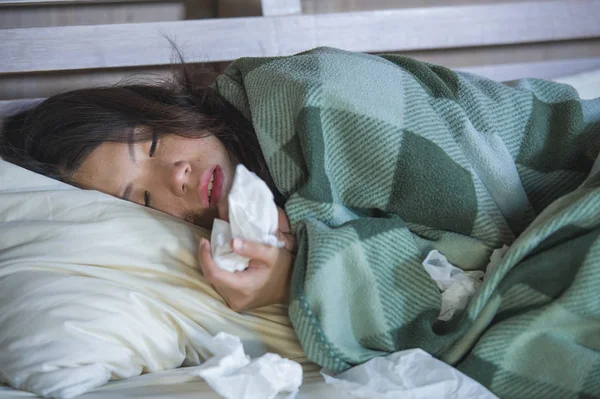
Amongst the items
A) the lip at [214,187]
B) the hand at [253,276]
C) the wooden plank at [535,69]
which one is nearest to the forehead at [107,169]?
the lip at [214,187]

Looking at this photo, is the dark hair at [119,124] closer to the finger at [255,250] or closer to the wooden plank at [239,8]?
the finger at [255,250]

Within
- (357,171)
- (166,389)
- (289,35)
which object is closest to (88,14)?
(289,35)

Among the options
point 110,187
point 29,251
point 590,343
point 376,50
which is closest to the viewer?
point 590,343

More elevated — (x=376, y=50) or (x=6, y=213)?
(x=376, y=50)

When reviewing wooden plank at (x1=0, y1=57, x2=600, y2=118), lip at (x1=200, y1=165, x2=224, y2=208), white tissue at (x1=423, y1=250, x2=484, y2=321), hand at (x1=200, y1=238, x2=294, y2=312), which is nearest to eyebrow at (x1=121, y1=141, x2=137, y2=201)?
lip at (x1=200, y1=165, x2=224, y2=208)

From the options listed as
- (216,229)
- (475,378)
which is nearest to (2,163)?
(216,229)

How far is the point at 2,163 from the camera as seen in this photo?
3.67ft

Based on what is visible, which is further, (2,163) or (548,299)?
(2,163)

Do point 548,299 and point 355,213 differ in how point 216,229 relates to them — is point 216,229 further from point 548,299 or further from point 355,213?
point 548,299

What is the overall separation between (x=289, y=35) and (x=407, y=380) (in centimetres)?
91

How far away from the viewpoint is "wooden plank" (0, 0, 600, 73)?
1.39 meters

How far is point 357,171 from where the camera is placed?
3.25 feet

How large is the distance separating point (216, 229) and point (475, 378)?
380mm

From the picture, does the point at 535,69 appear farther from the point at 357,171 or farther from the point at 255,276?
the point at 255,276
